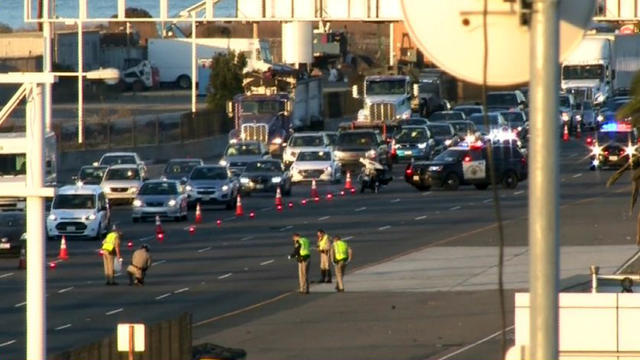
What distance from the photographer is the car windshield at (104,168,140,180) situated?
53.6 meters

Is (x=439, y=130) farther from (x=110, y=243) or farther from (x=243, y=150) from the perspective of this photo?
(x=110, y=243)

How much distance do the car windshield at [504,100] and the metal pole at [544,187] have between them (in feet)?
255

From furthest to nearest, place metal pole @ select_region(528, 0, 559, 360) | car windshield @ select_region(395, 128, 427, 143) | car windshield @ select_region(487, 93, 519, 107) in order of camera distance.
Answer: car windshield @ select_region(487, 93, 519, 107) < car windshield @ select_region(395, 128, 427, 143) < metal pole @ select_region(528, 0, 559, 360)

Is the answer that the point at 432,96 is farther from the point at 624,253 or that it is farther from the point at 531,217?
the point at 531,217

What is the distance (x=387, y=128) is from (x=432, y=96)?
1442 cm

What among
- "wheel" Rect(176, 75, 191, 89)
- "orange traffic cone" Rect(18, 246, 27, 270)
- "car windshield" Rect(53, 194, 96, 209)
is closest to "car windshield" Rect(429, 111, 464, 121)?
"car windshield" Rect(53, 194, 96, 209)

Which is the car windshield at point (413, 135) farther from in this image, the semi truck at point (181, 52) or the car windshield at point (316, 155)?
the semi truck at point (181, 52)

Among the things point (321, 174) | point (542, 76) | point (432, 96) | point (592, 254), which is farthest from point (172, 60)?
point (542, 76)

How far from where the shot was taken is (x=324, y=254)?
3516 cm

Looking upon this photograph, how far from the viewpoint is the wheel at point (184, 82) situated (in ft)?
386

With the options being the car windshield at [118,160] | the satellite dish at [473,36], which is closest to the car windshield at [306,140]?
the car windshield at [118,160]

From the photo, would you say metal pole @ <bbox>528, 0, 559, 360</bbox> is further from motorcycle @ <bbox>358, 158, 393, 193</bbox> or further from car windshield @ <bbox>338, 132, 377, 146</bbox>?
car windshield @ <bbox>338, 132, 377, 146</bbox>

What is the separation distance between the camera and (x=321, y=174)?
59.4 metres

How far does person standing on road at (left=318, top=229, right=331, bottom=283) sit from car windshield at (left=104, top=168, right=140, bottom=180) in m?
18.4
